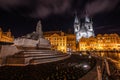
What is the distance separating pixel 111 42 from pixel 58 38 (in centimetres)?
4287

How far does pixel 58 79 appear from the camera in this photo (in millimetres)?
12977

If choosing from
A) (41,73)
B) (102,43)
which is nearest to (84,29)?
(102,43)

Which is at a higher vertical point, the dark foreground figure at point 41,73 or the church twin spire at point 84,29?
the church twin spire at point 84,29

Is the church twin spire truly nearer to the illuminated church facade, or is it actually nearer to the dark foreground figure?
the illuminated church facade

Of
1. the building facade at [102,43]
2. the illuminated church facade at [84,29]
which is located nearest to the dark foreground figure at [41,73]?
the building facade at [102,43]

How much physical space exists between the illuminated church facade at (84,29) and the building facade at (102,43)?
25.7m

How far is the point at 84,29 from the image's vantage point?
438 ft

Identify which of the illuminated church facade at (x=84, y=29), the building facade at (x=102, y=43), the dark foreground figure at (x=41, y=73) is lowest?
the dark foreground figure at (x=41, y=73)

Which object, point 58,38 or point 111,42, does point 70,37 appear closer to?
point 58,38

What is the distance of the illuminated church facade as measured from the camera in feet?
428

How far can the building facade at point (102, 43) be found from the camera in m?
96.9

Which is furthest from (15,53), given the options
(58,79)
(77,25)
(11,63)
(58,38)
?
(77,25)

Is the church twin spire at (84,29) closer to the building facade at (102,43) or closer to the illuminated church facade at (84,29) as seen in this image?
the illuminated church facade at (84,29)

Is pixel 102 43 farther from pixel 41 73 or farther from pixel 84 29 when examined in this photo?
pixel 41 73
